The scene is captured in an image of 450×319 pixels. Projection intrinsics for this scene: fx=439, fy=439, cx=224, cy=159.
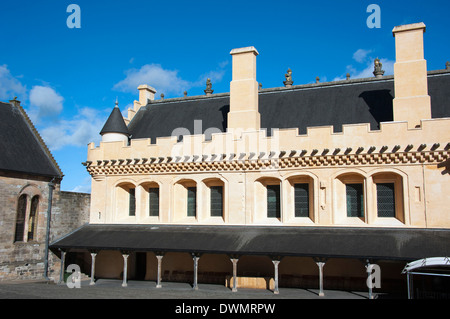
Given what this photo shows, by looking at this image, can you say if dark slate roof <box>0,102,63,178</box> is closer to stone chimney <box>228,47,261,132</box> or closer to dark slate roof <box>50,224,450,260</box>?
dark slate roof <box>50,224,450,260</box>

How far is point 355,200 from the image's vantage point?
1920cm

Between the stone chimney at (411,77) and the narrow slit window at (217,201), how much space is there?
875cm

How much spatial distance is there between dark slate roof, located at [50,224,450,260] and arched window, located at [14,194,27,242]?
1594 millimetres

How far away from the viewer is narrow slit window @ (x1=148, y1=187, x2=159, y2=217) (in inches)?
896

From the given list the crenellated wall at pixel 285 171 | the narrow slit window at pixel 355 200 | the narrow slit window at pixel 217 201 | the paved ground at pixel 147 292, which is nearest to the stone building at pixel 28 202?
the paved ground at pixel 147 292

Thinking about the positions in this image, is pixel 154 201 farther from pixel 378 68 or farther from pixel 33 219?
pixel 378 68

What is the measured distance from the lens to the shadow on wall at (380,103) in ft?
67.4

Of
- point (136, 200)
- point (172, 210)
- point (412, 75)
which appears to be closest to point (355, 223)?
point (412, 75)

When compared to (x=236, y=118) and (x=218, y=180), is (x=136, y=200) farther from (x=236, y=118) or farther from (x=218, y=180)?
(x=236, y=118)

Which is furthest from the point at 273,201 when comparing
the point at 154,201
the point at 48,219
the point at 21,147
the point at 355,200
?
the point at 21,147

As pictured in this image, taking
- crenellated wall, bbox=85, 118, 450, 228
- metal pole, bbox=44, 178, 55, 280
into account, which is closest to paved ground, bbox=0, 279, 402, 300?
metal pole, bbox=44, 178, 55, 280
